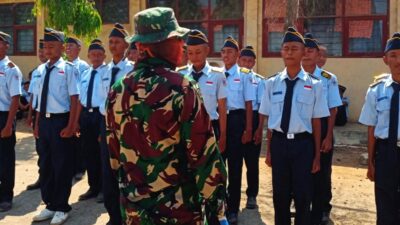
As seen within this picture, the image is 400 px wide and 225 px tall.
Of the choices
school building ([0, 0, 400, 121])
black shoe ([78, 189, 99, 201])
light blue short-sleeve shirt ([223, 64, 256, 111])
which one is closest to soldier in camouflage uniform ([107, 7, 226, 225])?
light blue short-sleeve shirt ([223, 64, 256, 111])

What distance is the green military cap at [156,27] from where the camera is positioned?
7.11 ft

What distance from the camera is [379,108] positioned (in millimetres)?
3711

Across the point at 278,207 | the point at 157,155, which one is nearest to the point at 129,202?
the point at 157,155

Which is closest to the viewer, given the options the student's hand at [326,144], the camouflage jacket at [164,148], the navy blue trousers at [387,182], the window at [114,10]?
the camouflage jacket at [164,148]

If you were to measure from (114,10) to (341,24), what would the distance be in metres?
6.45

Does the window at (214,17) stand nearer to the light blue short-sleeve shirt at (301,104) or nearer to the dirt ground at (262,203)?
the dirt ground at (262,203)

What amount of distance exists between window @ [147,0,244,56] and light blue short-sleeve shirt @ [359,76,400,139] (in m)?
8.62

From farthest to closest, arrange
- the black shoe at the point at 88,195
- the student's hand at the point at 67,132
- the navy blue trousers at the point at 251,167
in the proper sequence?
the black shoe at the point at 88,195 → the navy blue trousers at the point at 251,167 → the student's hand at the point at 67,132

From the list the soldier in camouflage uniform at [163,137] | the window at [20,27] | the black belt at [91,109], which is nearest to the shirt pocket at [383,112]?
the soldier in camouflage uniform at [163,137]

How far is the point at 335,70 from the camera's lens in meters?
11.3

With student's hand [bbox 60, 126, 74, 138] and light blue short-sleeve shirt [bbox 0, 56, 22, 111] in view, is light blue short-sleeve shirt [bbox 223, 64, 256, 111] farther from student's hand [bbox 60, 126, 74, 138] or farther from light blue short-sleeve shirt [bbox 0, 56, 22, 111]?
light blue short-sleeve shirt [bbox 0, 56, 22, 111]

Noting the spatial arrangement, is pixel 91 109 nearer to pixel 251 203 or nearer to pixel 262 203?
pixel 251 203

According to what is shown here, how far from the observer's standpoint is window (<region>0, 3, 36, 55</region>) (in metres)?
15.0

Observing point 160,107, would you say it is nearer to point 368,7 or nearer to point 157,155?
point 157,155
